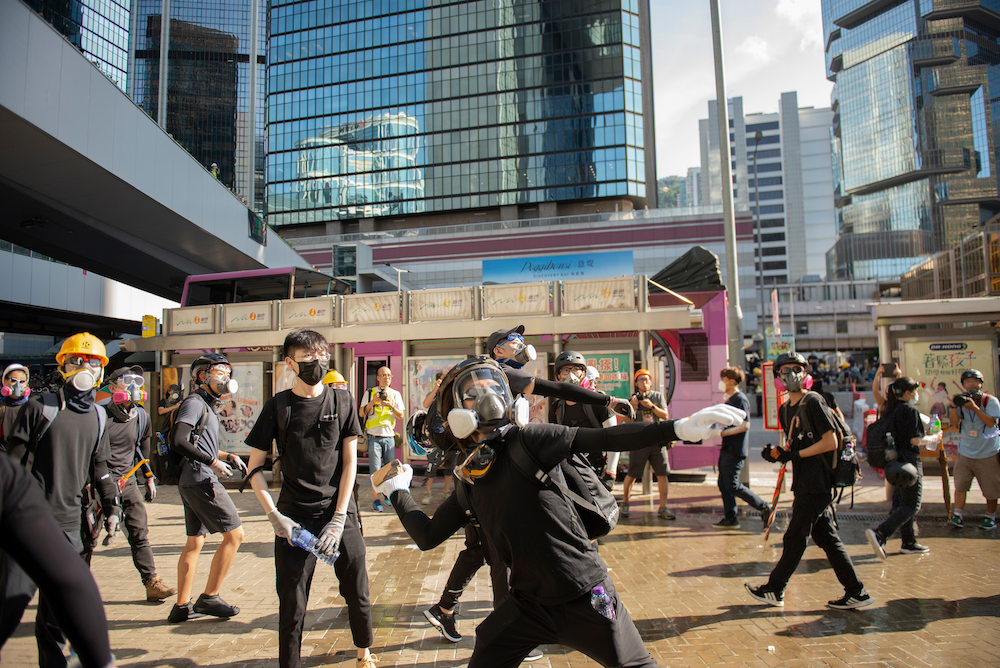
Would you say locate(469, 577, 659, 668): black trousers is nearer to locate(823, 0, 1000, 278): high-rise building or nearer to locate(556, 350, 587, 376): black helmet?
locate(556, 350, 587, 376): black helmet

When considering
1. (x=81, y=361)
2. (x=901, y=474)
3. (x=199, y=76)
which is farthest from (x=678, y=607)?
(x=199, y=76)

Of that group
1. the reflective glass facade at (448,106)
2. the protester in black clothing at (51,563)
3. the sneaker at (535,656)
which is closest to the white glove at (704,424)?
the protester in black clothing at (51,563)

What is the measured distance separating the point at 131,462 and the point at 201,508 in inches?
40.2

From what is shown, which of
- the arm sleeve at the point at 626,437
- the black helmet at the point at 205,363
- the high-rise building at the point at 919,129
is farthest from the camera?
the high-rise building at the point at 919,129

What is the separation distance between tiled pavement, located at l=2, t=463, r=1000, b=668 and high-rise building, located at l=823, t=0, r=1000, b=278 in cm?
10710

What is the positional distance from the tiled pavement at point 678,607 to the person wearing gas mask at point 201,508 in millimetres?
153

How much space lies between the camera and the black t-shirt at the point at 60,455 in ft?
9.97

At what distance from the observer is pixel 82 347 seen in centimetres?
353

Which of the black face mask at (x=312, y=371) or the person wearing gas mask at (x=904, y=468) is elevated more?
the black face mask at (x=312, y=371)

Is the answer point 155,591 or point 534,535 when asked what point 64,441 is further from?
point 534,535

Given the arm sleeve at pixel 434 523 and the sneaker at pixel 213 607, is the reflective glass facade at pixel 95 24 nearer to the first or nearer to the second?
the sneaker at pixel 213 607

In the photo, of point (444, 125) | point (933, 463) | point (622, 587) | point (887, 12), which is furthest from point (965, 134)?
point (622, 587)

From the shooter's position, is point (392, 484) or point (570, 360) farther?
point (570, 360)

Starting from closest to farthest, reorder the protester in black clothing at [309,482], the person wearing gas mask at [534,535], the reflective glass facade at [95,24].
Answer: the person wearing gas mask at [534,535] → the protester in black clothing at [309,482] → the reflective glass facade at [95,24]
